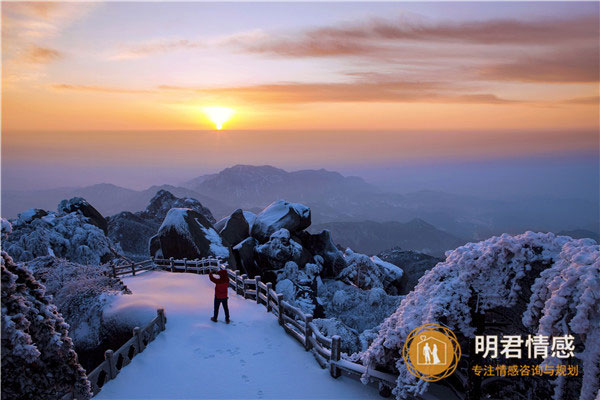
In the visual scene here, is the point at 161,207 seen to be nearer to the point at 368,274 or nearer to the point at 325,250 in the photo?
the point at 325,250

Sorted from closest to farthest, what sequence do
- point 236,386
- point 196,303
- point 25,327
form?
1. point 25,327
2. point 236,386
3. point 196,303

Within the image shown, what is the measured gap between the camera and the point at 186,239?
918 inches

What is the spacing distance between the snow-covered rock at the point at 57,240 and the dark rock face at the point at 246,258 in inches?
371

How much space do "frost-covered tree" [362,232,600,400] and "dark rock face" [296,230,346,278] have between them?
76.6ft

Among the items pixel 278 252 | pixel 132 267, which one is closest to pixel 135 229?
pixel 132 267

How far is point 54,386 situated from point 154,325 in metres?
6.03

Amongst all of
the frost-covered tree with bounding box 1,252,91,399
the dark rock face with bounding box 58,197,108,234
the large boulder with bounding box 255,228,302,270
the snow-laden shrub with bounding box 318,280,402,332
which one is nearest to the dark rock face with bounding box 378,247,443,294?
the snow-laden shrub with bounding box 318,280,402,332

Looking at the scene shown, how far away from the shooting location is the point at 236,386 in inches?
303

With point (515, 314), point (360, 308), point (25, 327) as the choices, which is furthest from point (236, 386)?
point (360, 308)

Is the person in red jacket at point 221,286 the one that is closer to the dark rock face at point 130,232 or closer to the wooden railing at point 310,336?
the wooden railing at point 310,336

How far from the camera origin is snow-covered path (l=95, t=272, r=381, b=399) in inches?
294

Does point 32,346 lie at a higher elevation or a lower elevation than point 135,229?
higher

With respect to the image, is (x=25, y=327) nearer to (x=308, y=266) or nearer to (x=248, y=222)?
(x=308, y=266)

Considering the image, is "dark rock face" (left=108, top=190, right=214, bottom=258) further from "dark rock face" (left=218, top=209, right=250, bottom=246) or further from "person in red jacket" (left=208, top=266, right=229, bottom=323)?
"person in red jacket" (left=208, top=266, right=229, bottom=323)
